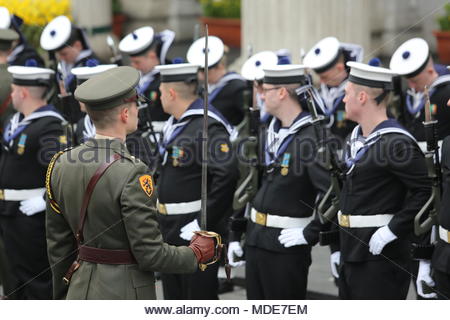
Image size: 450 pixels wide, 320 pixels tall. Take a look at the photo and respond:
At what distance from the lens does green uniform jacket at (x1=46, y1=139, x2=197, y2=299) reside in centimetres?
430

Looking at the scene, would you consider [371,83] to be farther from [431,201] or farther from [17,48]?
[17,48]

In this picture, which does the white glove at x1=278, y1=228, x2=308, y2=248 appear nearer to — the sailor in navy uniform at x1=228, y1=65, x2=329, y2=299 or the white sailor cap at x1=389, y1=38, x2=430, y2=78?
the sailor in navy uniform at x1=228, y1=65, x2=329, y2=299

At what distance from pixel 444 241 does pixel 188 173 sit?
75.3 inches

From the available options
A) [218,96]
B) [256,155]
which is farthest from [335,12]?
[256,155]

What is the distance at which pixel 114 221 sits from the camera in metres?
4.35

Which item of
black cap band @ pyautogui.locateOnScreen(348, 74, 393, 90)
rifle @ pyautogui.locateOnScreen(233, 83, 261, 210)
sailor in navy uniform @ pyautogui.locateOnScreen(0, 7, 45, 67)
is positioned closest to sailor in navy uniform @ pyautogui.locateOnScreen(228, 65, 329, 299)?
rifle @ pyautogui.locateOnScreen(233, 83, 261, 210)

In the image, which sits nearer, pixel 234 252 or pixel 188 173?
pixel 188 173

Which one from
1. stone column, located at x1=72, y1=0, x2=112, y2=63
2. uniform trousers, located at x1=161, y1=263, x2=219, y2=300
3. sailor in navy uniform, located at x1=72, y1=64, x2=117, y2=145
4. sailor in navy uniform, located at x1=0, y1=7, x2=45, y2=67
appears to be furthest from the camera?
stone column, located at x1=72, y1=0, x2=112, y2=63

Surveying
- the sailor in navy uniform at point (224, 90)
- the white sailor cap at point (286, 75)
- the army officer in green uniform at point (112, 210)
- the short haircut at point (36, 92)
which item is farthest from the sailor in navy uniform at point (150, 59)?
the army officer in green uniform at point (112, 210)

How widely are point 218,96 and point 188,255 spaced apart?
4548 millimetres

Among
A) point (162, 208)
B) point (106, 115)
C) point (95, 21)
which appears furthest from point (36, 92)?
point (95, 21)

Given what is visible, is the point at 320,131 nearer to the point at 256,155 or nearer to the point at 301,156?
the point at 301,156

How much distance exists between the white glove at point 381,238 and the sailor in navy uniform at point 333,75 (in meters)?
2.95

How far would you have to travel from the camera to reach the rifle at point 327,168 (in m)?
5.84
